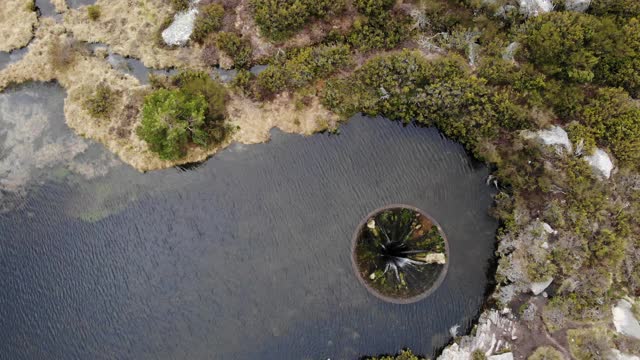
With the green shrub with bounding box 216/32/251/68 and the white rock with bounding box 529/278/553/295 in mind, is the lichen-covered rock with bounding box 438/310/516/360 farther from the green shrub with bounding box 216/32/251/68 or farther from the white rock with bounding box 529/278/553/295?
the green shrub with bounding box 216/32/251/68

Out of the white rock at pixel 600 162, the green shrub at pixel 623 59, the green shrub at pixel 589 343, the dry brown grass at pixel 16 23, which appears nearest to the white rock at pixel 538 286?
the green shrub at pixel 589 343

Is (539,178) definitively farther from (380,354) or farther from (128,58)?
(128,58)

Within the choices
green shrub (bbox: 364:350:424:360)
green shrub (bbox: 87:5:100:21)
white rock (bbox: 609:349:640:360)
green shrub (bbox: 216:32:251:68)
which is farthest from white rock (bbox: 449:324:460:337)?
green shrub (bbox: 87:5:100:21)

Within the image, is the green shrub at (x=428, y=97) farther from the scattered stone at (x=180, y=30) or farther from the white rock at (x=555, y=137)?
the scattered stone at (x=180, y=30)

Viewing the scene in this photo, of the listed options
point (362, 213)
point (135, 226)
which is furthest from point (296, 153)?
point (135, 226)

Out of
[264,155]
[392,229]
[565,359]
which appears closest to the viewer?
[565,359]

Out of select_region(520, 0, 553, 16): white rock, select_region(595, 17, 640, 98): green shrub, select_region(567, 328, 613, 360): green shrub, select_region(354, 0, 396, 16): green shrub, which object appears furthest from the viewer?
select_region(354, 0, 396, 16): green shrub
